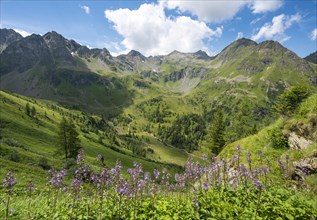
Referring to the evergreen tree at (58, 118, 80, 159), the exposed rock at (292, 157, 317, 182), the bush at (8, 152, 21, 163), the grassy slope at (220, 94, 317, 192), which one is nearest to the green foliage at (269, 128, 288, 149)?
the grassy slope at (220, 94, 317, 192)

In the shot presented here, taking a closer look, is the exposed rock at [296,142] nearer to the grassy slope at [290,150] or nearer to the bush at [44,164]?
the grassy slope at [290,150]

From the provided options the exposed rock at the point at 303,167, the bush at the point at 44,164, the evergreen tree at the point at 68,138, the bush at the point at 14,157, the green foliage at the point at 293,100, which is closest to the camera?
the exposed rock at the point at 303,167

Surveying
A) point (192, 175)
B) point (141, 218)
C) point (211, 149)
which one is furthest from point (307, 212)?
point (211, 149)

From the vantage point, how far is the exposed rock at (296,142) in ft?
59.9

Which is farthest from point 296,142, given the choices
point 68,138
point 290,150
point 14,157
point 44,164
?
point 68,138

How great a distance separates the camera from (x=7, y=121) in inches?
5010

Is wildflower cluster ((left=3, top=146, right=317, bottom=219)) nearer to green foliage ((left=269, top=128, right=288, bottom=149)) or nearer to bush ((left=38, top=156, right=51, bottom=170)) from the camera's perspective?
green foliage ((left=269, top=128, right=288, bottom=149))

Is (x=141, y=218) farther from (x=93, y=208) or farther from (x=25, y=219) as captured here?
(x=25, y=219)

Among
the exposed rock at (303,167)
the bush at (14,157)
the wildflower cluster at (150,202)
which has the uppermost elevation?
the exposed rock at (303,167)

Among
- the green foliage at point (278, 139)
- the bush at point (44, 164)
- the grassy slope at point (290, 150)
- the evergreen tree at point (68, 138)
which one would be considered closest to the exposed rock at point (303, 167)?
the grassy slope at point (290, 150)

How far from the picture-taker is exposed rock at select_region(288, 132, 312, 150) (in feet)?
59.9

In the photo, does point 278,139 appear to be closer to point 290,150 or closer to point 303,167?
point 290,150

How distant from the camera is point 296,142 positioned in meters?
19.1

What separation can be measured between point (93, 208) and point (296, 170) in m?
12.7
